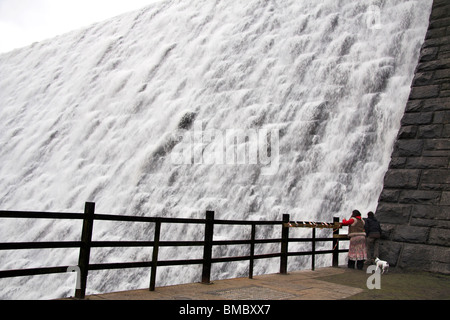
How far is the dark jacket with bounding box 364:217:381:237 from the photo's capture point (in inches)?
320

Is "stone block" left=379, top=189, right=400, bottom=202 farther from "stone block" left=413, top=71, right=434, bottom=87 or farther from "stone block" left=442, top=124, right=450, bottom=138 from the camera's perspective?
"stone block" left=413, top=71, right=434, bottom=87

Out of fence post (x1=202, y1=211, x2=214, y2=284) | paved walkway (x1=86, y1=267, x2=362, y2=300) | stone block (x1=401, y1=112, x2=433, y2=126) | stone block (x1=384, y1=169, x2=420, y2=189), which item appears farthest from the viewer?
stone block (x1=401, y1=112, x2=433, y2=126)

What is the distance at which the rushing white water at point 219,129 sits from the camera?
10852 mm

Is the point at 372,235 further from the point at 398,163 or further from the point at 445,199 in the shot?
the point at 398,163

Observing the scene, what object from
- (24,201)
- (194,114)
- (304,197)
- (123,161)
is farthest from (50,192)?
(304,197)

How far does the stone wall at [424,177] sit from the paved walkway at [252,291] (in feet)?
6.85

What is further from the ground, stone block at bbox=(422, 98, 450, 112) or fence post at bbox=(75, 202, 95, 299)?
stone block at bbox=(422, 98, 450, 112)

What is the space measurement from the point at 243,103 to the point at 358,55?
12.8 feet

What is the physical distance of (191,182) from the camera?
514 inches

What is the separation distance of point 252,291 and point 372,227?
130 inches

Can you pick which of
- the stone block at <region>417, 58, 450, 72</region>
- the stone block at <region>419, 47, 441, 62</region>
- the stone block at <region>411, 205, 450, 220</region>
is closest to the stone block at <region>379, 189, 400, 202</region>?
the stone block at <region>411, 205, 450, 220</region>

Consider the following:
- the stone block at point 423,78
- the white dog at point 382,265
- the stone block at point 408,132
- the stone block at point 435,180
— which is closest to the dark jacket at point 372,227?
the white dog at point 382,265

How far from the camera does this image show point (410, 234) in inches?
312

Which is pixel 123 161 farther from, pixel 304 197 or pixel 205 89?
pixel 304 197
